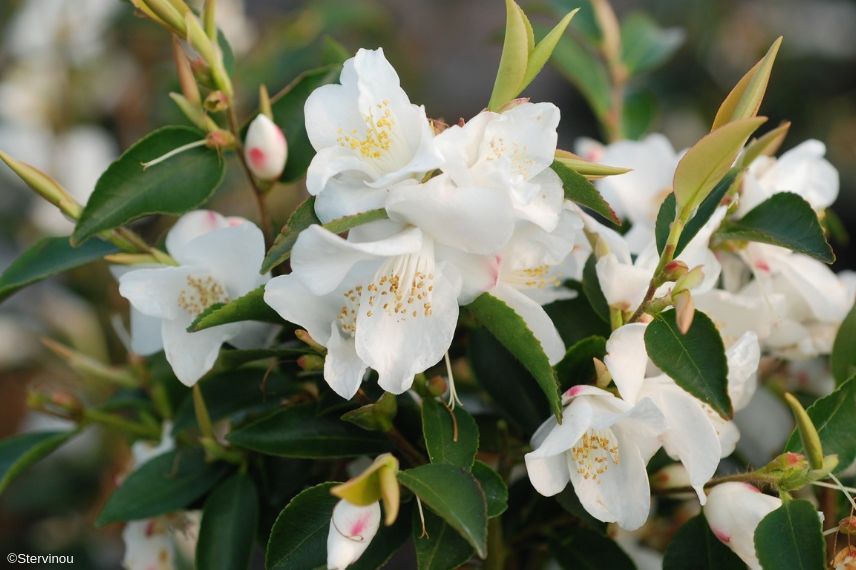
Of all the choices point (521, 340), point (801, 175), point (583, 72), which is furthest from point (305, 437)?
point (583, 72)

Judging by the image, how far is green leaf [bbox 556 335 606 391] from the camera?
1.85ft

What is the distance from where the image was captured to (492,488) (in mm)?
535

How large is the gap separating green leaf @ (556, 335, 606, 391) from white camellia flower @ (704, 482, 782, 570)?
10 centimetres

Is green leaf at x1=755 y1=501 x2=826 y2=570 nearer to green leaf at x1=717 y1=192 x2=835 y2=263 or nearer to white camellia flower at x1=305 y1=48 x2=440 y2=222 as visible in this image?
green leaf at x1=717 y1=192 x2=835 y2=263

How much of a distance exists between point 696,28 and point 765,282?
163 cm

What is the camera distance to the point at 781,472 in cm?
54

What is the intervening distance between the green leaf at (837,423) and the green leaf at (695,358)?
0.33 feet

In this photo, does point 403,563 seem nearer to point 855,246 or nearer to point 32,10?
point 32,10

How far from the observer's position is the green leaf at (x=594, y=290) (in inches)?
22.9

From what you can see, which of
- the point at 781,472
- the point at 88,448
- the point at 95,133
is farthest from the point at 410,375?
the point at 95,133

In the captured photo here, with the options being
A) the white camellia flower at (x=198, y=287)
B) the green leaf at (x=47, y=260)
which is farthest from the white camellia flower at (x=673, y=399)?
the green leaf at (x=47, y=260)

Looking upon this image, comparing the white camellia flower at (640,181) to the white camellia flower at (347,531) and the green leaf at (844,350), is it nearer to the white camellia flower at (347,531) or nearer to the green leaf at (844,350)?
the green leaf at (844,350)

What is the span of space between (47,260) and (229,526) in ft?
0.71

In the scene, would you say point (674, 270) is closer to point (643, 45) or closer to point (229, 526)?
point (229, 526)
